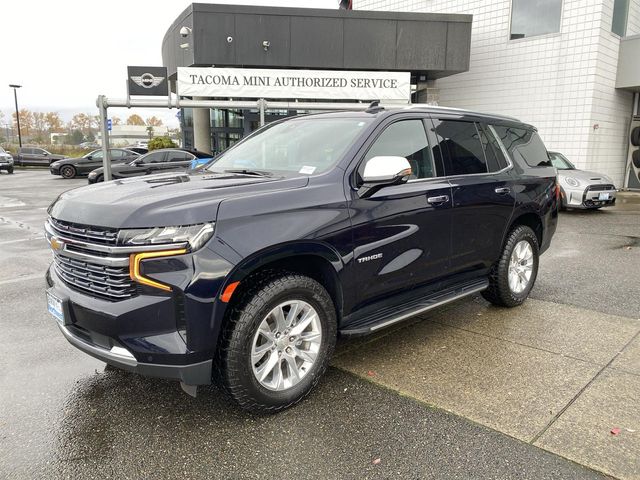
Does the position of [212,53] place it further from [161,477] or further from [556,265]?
[161,477]

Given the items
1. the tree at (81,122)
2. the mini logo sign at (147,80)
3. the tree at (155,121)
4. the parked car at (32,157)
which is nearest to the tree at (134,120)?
the tree at (155,121)

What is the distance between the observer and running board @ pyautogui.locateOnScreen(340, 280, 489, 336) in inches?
138

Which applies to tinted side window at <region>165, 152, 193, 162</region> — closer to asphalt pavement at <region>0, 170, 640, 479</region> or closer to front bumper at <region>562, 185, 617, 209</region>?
front bumper at <region>562, 185, 617, 209</region>

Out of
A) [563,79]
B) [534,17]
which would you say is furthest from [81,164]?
[563,79]

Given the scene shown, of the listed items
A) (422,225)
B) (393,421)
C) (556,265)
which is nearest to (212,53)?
(556,265)

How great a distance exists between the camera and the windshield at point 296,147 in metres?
3.67

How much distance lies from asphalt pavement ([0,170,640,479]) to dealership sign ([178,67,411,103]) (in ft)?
31.3

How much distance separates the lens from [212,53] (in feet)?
55.8

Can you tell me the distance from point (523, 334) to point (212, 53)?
15.4 meters

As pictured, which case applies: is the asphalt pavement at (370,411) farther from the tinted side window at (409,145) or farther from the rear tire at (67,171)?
the rear tire at (67,171)

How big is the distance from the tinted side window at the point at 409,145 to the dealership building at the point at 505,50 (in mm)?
13633

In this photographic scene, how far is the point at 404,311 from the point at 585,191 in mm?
10219

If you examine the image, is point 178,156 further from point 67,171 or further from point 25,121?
point 25,121

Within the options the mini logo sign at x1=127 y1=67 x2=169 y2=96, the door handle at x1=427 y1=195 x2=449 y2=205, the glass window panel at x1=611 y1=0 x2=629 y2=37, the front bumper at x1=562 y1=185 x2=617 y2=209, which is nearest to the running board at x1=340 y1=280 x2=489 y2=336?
the door handle at x1=427 y1=195 x2=449 y2=205
